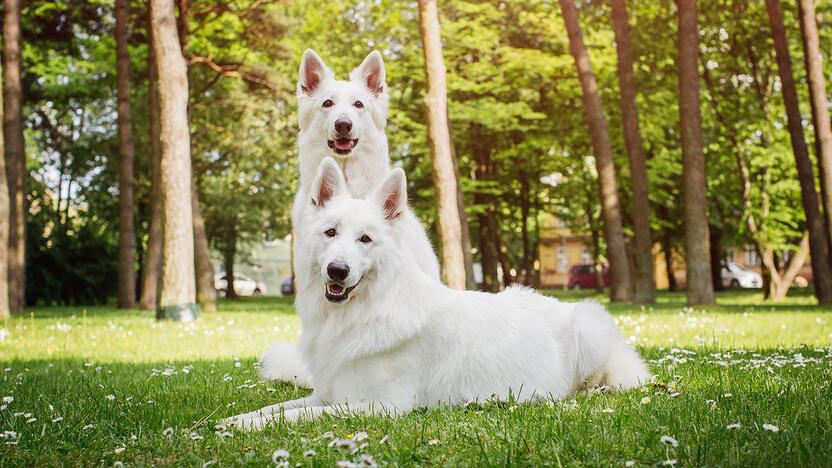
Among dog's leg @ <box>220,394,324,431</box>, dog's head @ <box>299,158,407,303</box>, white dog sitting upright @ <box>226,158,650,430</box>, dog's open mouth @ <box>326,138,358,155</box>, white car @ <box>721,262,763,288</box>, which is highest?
dog's open mouth @ <box>326,138,358,155</box>

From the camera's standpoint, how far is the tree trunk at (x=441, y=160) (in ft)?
43.3

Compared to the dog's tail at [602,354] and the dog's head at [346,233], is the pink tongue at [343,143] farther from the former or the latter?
the dog's tail at [602,354]

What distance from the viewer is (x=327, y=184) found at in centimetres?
480

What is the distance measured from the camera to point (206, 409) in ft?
17.0

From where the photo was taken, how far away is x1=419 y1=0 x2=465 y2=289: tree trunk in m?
13.2

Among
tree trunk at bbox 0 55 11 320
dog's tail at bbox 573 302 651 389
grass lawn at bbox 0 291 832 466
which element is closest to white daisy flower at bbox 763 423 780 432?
grass lawn at bbox 0 291 832 466

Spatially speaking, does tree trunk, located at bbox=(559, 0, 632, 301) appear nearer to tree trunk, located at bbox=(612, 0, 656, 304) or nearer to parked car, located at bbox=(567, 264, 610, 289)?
tree trunk, located at bbox=(612, 0, 656, 304)

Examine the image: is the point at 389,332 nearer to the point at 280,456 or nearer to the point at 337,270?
the point at 337,270

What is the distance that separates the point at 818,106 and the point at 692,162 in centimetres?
425

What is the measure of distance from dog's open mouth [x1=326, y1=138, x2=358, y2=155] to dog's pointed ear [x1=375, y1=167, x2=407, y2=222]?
2.15m

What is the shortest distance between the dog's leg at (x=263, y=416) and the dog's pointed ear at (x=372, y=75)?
3386 millimetres

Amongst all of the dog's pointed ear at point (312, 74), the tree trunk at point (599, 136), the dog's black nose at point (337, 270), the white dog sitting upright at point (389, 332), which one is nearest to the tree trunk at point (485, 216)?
the tree trunk at point (599, 136)

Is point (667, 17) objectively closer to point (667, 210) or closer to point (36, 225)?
point (667, 210)

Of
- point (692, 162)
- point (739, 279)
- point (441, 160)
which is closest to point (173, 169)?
point (441, 160)
